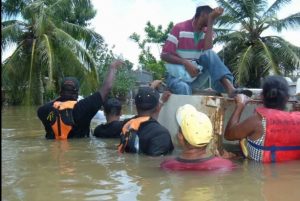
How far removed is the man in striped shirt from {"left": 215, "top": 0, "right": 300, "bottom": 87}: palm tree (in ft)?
59.1

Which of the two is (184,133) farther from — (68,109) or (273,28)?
(273,28)

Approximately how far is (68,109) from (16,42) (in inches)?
707

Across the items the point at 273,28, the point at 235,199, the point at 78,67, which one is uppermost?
the point at 273,28

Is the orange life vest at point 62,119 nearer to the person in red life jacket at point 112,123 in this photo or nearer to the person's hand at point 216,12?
the person in red life jacket at point 112,123

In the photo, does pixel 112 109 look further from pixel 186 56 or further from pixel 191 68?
pixel 191 68

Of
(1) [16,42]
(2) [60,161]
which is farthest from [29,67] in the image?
(2) [60,161]

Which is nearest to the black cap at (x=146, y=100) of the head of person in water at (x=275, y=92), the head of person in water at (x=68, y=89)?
the head of person in water at (x=275, y=92)

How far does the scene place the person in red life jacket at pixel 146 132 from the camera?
476cm

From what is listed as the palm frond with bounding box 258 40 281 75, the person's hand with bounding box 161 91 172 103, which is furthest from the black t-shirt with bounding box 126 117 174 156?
the palm frond with bounding box 258 40 281 75

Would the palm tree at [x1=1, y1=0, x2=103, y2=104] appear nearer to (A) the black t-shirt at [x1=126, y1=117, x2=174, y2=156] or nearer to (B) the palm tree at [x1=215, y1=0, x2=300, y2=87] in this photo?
(B) the palm tree at [x1=215, y1=0, x2=300, y2=87]

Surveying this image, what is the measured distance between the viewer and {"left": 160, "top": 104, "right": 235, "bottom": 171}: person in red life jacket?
3.69 metres

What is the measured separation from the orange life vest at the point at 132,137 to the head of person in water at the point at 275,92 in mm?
1253

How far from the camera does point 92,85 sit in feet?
72.1

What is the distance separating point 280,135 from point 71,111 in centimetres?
284
